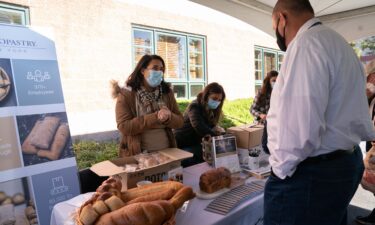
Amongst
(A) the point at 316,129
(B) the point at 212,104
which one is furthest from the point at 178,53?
(A) the point at 316,129

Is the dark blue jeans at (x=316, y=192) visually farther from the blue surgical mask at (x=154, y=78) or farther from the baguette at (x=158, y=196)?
the blue surgical mask at (x=154, y=78)

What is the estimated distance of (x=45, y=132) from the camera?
7.22 feet

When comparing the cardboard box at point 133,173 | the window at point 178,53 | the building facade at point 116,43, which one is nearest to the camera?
the cardboard box at point 133,173

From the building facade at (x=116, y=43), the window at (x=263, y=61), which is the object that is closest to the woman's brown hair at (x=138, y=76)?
the building facade at (x=116, y=43)

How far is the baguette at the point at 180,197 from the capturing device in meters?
1.10

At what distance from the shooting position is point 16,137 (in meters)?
2.04

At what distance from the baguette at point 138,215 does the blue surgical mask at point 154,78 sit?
4.16 feet

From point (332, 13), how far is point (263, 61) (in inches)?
211

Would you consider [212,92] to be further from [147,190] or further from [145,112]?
[147,190]

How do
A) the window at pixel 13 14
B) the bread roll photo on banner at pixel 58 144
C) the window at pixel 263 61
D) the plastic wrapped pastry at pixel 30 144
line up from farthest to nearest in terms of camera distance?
the window at pixel 263 61 < the window at pixel 13 14 < the bread roll photo on banner at pixel 58 144 < the plastic wrapped pastry at pixel 30 144

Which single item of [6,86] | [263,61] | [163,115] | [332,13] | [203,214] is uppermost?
[332,13]

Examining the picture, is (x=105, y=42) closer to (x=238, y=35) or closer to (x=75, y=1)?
(x=75, y=1)

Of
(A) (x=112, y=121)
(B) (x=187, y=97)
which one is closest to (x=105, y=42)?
(A) (x=112, y=121)

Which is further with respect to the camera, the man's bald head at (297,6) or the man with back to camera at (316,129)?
the man's bald head at (297,6)
